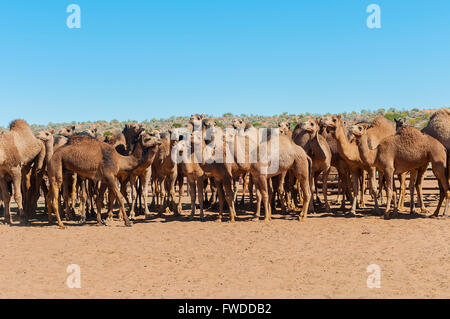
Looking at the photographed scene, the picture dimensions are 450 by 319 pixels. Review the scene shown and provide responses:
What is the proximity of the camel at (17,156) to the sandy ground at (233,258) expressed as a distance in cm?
89

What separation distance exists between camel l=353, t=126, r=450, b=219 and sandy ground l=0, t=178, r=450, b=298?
114 centimetres

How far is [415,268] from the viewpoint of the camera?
7.47 metres

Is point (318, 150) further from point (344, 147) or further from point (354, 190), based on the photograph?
point (354, 190)

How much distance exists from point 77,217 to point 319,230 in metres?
7.68

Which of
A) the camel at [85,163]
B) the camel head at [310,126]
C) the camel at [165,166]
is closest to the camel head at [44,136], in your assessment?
the camel at [85,163]

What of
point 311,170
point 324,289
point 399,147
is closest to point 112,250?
point 324,289

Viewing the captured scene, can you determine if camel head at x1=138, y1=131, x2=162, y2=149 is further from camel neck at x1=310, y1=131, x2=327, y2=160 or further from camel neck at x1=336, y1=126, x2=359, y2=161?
camel neck at x1=336, y1=126, x2=359, y2=161

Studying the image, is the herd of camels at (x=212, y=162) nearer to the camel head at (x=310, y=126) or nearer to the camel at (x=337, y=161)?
the camel head at (x=310, y=126)

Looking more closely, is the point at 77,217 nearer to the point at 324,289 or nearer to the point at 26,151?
the point at 26,151

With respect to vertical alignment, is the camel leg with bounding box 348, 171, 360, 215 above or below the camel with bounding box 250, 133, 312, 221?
below

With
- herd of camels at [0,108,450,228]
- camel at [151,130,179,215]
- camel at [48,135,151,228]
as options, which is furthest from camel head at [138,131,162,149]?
camel at [151,130,179,215]

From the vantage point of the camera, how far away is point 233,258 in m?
8.49

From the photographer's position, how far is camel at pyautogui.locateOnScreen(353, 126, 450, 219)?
39.5ft

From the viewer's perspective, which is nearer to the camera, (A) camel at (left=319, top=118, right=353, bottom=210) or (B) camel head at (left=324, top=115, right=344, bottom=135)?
(B) camel head at (left=324, top=115, right=344, bottom=135)
